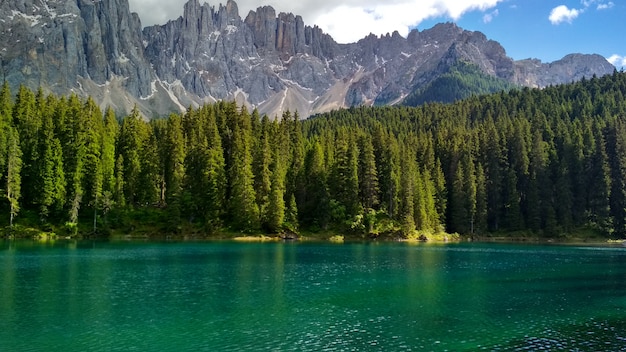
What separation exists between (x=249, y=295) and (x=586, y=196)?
415 ft

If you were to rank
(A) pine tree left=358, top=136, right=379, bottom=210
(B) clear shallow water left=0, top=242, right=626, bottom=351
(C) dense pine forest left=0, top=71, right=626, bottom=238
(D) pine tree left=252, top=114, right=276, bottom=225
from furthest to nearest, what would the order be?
(A) pine tree left=358, top=136, right=379, bottom=210 → (D) pine tree left=252, top=114, right=276, bottom=225 → (C) dense pine forest left=0, top=71, right=626, bottom=238 → (B) clear shallow water left=0, top=242, right=626, bottom=351

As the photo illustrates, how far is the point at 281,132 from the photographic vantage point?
12800 centimetres

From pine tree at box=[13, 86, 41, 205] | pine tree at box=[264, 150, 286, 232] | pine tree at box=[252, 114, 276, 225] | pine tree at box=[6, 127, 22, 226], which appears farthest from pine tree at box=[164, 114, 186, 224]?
pine tree at box=[6, 127, 22, 226]

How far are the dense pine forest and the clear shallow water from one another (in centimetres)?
3591

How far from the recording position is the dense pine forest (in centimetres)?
10088

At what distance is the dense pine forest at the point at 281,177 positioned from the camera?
101 metres

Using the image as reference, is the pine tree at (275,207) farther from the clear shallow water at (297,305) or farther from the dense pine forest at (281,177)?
the clear shallow water at (297,305)

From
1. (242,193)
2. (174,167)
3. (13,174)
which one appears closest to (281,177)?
(242,193)

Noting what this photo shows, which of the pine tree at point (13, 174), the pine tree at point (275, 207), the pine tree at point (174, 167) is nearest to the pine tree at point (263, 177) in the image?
the pine tree at point (275, 207)

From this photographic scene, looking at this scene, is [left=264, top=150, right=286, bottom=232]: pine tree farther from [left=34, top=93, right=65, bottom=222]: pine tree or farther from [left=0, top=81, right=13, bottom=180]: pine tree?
[left=0, top=81, right=13, bottom=180]: pine tree

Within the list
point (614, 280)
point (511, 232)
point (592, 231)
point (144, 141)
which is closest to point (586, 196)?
point (592, 231)

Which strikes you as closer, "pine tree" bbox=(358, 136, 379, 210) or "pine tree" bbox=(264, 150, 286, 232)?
"pine tree" bbox=(264, 150, 286, 232)

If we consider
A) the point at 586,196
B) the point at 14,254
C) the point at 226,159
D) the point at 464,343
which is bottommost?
the point at 464,343

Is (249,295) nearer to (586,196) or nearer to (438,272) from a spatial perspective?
(438,272)
